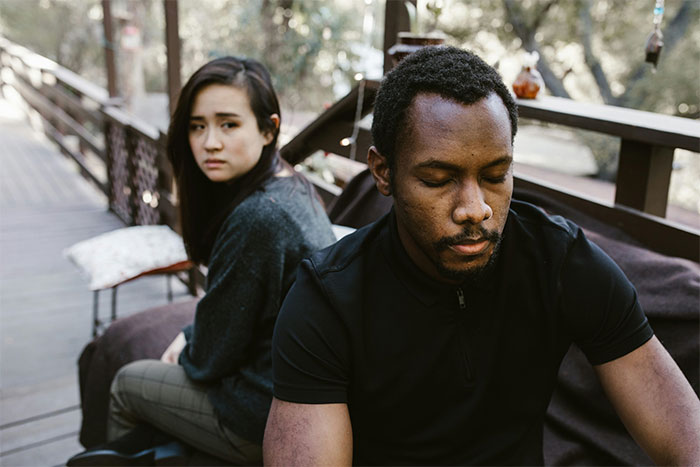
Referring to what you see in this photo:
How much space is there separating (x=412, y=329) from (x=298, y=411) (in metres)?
0.23

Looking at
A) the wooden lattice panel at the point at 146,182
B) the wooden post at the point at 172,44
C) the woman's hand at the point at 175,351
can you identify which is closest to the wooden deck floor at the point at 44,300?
the wooden lattice panel at the point at 146,182

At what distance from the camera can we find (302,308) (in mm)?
1057

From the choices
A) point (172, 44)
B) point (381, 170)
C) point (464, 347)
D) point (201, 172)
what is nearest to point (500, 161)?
point (381, 170)

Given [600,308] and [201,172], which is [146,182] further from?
[600,308]

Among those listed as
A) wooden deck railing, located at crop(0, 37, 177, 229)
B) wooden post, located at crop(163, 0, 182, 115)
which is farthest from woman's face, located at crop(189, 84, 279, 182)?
wooden deck railing, located at crop(0, 37, 177, 229)

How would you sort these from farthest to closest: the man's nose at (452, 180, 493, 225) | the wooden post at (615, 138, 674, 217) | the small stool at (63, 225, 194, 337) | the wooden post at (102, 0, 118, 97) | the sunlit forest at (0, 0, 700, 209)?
the sunlit forest at (0, 0, 700, 209) < the wooden post at (102, 0, 118, 97) < the small stool at (63, 225, 194, 337) < the wooden post at (615, 138, 674, 217) < the man's nose at (452, 180, 493, 225)

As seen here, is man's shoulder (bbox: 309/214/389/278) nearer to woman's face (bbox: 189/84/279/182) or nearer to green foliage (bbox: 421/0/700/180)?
woman's face (bbox: 189/84/279/182)

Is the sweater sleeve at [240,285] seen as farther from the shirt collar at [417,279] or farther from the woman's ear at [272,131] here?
the shirt collar at [417,279]

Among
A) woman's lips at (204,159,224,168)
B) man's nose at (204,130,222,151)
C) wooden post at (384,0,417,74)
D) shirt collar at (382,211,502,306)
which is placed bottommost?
shirt collar at (382,211,502,306)

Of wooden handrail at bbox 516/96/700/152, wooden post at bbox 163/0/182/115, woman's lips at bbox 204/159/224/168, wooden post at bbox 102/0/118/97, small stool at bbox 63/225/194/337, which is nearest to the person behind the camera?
wooden handrail at bbox 516/96/700/152

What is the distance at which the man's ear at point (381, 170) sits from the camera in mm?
1080

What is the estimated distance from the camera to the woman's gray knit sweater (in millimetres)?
1529

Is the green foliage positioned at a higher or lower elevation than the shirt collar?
higher

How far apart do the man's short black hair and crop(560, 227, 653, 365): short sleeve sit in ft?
0.83
